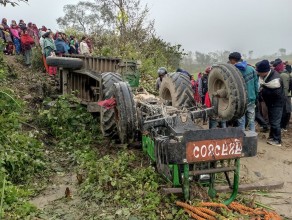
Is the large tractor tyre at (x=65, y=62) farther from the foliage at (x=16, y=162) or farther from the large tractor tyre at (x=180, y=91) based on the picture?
the large tractor tyre at (x=180, y=91)

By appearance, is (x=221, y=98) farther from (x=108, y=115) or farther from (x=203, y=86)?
(x=203, y=86)

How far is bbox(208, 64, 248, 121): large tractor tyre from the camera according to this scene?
5402mm

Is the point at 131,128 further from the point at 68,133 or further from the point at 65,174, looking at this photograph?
the point at 68,133

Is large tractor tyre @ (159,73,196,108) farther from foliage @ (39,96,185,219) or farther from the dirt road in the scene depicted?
the dirt road

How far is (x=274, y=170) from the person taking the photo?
20.1ft

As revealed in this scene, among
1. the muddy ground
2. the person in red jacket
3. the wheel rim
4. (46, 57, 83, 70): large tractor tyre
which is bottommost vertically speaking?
the muddy ground

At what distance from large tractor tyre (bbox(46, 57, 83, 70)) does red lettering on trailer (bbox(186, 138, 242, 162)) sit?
5916mm

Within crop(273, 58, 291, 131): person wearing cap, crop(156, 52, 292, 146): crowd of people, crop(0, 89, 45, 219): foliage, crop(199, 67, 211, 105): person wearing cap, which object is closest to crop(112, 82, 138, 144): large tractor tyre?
crop(0, 89, 45, 219): foliage

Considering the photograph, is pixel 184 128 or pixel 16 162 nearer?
pixel 184 128

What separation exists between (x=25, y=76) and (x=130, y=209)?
9.46 meters

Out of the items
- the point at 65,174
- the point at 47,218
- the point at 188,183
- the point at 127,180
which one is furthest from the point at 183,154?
the point at 65,174

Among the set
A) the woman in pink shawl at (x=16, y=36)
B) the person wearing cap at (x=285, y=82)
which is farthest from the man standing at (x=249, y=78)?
the woman in pink shawl at (x=16, y=36)

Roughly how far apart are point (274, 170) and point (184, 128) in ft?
7.19

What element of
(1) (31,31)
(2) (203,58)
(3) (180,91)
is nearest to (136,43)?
(1) (31,31)
